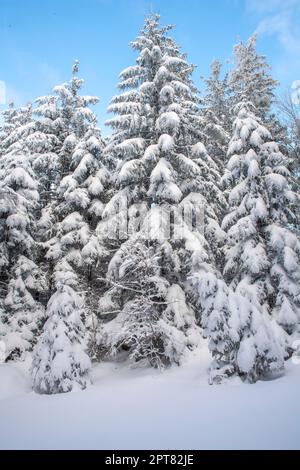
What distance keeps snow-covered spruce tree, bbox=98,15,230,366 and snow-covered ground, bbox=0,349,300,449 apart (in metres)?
2.58

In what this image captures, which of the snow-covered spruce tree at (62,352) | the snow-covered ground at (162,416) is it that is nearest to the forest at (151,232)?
the snow-covered spruce tree at (62,352)

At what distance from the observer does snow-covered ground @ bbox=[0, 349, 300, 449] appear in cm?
630

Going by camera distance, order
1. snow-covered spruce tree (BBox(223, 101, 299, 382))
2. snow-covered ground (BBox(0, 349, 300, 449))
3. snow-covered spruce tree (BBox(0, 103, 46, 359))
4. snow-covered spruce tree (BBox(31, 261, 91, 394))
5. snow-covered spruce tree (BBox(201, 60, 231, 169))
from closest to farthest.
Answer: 1. snow-covered ground (BBox(0, 349, 300, 449))
2. snow-covered spruce tree (BBox(31, 261, 91, 394))
3. snow-covered spruce tree (BBox(223, 101, 299, 382))
4. snow-covered spruce tree (BBox(0, 103, 46, 359))
5. snow-covered spruce tree (BBox(201, 60, 231, 169))

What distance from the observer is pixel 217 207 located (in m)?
19.1

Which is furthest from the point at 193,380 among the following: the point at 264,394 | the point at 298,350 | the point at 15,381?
the point at 15,381

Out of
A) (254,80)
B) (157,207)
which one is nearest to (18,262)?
(157,207)

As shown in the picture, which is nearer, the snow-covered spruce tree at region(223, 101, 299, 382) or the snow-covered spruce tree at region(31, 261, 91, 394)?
the snow-covered spruce tree at region(31, 261, 91, 394)

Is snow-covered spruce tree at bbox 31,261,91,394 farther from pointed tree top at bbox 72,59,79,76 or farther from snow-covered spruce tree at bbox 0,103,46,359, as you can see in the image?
pointed tree top at bbox 72,59,79,76

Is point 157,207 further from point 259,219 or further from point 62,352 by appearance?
point 62,352

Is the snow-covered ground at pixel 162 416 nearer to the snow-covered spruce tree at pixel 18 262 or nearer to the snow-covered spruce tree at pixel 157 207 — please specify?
the snow-covered spruce tree at pixel 157 207

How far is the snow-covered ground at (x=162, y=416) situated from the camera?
630cm

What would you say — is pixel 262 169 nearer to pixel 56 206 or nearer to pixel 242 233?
pixel 242 233

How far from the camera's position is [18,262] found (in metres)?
16.6

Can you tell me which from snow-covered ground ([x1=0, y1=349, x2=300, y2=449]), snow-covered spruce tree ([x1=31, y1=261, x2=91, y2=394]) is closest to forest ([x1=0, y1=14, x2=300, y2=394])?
snow-covered spruce tree ([x1=31, y1=261, x2=91, y2=394])
